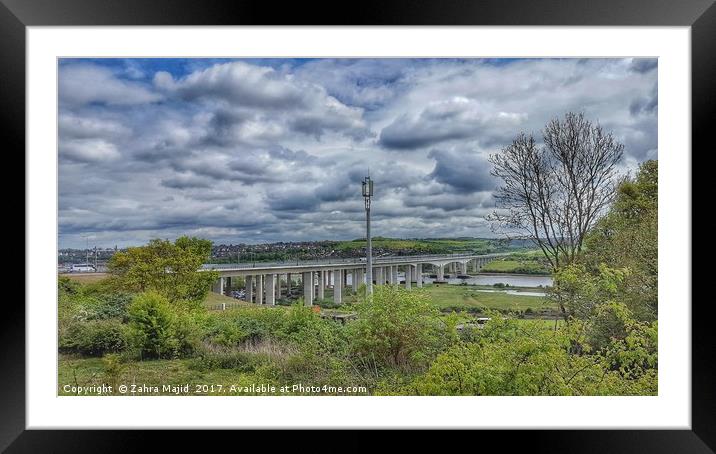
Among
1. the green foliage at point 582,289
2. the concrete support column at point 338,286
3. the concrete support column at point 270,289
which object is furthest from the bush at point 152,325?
the green foliage at point 582,289

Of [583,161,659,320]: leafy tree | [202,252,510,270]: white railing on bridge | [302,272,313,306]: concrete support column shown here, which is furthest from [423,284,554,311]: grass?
[302,272,313,306]: concrete support column

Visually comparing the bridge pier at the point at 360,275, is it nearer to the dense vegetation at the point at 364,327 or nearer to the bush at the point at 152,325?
the dense vegetation at the point at 364,327

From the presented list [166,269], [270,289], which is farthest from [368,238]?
[166,269]

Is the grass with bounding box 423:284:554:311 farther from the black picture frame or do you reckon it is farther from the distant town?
the black picture frame
